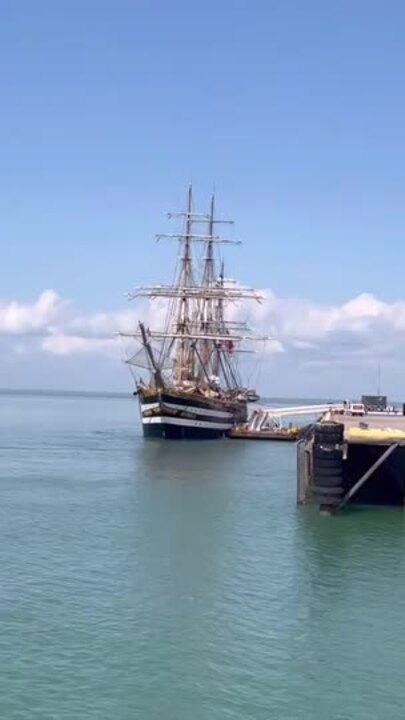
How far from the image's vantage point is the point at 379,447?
42.2 meters

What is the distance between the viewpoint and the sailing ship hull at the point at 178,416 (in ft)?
297

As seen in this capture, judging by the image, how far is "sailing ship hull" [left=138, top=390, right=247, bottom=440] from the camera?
297ft

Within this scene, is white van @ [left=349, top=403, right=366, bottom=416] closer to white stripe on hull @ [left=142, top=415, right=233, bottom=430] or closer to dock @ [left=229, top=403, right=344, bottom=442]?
dock @ [left=229, top=403, right=344, bottom=442]

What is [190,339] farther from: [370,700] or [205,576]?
[370,700]

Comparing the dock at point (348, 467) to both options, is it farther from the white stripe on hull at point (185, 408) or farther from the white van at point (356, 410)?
the white stripe on hull at point (185, 408)

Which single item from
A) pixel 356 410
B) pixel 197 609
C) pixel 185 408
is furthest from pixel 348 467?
pixel 185 408

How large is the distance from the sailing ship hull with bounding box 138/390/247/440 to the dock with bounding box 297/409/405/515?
44.3 meters

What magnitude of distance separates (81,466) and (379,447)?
1041 inches

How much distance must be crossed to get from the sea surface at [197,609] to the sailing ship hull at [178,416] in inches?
1725

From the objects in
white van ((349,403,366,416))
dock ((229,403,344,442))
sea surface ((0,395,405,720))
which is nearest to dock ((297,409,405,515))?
sea surface ((0,395,405,720))

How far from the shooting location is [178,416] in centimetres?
9094

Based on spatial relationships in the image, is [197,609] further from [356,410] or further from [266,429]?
[266,429]

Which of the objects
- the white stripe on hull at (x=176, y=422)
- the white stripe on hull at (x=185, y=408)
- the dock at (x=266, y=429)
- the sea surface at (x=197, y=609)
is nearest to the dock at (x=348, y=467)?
the sea surface at (x=197, y=609)

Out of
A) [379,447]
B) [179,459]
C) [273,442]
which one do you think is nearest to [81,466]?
[179,459]
